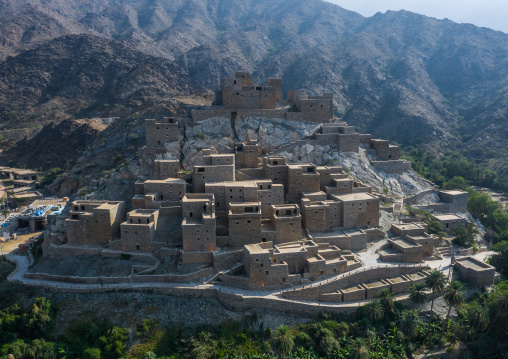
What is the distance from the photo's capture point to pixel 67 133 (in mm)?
80188

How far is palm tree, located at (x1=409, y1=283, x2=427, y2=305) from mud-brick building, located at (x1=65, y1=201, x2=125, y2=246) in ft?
90.3

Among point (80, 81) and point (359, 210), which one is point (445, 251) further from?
point (80, 81)

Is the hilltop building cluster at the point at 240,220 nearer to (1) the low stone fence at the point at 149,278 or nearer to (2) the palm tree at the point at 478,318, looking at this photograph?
(1) the low stone fence at the point at 149,278

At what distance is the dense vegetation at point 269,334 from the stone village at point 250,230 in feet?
8.31

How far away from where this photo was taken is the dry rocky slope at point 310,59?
94438 millimetres

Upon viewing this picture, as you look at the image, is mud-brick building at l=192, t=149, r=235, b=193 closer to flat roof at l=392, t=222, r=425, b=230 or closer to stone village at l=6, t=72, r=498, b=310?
stone village at l=6, t=72, r=498, b=310

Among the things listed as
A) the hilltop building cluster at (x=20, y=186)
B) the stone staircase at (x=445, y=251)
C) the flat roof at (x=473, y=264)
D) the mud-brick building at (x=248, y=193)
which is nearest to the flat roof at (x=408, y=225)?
the stone staircase at (x=445, y=251)

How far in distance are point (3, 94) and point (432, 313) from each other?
109621mm

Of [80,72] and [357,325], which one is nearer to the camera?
[357,325]

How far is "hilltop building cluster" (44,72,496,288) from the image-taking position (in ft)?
114

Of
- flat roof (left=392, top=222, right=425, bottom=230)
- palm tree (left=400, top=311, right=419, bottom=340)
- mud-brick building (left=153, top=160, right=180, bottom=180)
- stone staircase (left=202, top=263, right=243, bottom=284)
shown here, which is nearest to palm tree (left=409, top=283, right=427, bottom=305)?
palm tree (left=400, top=311, right=419, bottom=340)

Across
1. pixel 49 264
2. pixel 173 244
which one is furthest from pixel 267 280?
pixel 49 264

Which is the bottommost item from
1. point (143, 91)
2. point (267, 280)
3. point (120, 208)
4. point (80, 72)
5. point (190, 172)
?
point (267, 280)

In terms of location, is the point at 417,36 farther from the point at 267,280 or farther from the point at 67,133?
the point at 267,280
